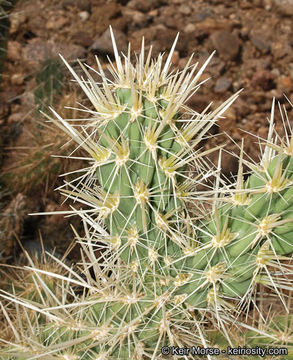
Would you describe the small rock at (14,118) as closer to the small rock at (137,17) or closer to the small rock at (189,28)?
the small rock at (137,17)

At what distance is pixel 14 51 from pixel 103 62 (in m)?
1.09

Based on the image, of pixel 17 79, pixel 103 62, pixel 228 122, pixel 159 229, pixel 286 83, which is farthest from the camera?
pixel 286 83

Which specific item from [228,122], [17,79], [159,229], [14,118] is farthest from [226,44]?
[159,229]

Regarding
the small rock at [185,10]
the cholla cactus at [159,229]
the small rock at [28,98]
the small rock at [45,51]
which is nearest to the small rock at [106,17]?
the small rock at [45,51]

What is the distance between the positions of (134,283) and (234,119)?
8.26 feet

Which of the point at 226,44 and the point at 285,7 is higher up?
the point at 285,7

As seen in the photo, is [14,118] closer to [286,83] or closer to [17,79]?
[17,79]

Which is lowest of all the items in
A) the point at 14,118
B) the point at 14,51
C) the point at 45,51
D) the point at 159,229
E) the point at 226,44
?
the point at 14,118

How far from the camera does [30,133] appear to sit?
2.70 metres

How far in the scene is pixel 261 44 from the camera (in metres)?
4.19

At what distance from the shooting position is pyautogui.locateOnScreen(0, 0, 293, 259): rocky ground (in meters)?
2.63

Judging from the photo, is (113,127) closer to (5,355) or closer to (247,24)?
(5,355)

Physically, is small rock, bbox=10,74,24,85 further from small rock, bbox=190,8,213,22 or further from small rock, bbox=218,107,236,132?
small rock, bbox=190,8,213,22

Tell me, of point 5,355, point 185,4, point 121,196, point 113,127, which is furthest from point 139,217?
point 185,4
